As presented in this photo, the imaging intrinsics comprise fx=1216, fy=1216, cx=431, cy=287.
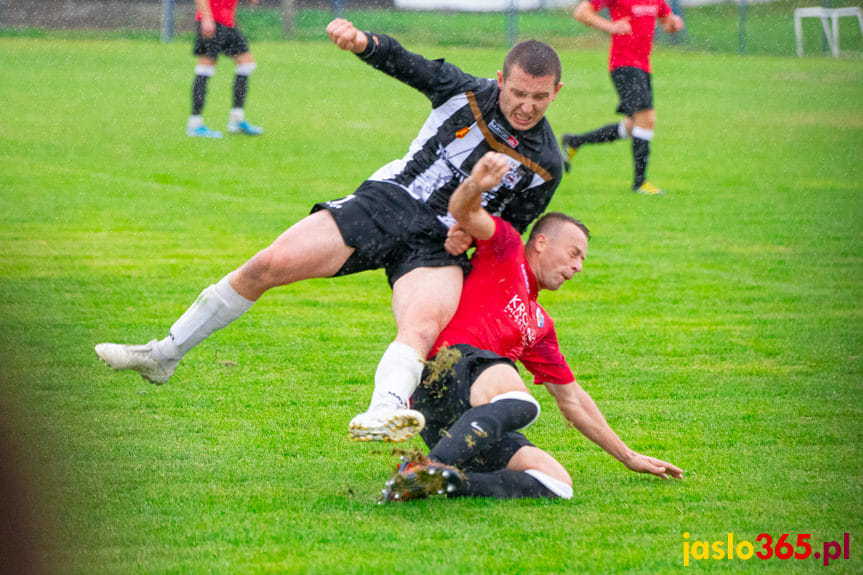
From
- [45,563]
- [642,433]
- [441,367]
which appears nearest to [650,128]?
[642,433]

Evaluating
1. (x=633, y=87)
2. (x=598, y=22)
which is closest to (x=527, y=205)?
(x=598, y=22)

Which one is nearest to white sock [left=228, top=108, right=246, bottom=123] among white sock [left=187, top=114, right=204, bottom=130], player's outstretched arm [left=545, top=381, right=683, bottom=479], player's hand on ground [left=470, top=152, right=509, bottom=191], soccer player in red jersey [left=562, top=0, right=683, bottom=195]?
white sock [left=187, top=114, right=204, bottom=130]

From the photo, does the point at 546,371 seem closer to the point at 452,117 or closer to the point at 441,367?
the point at 441,367

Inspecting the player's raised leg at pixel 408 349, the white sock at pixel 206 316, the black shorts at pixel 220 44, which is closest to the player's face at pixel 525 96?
the player's raised leg at pixel 408 349

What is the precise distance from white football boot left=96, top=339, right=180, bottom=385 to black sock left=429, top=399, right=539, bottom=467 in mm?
1393

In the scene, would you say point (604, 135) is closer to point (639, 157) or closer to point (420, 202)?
point (639, 157)

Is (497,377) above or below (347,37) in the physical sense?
below

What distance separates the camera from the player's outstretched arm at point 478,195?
13.5 feet

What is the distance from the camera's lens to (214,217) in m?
11.2

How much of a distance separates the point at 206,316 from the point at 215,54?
35.5 feet

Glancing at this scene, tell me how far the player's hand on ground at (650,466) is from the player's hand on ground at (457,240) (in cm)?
106

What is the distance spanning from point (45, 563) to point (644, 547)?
1.89 metres

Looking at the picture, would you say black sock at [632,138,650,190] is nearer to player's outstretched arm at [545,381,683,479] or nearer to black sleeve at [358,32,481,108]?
black sleeve at [358,32,481,108]

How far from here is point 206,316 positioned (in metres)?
5.07
